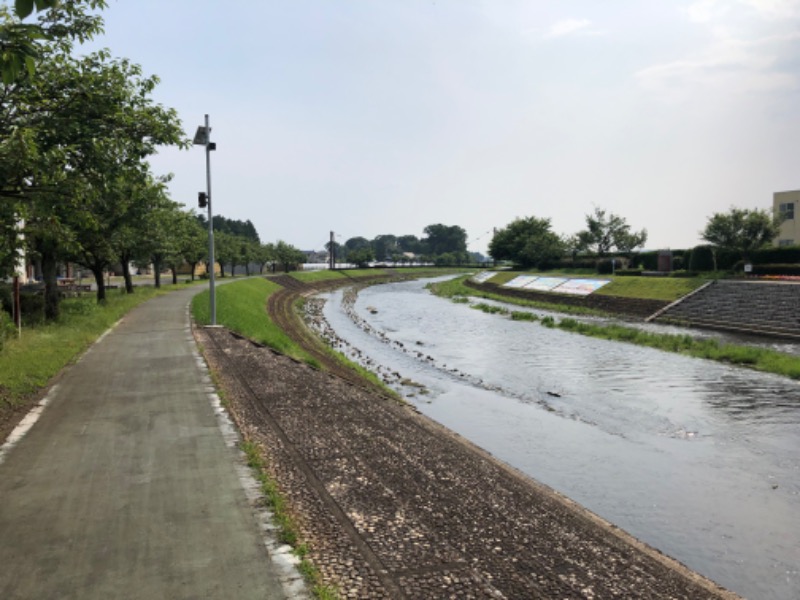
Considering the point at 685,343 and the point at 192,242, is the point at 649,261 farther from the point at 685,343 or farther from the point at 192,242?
the point at 192,242

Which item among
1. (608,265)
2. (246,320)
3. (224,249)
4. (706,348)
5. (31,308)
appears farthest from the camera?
(224,249)

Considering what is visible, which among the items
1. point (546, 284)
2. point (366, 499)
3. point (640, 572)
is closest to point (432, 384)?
point (366, 499)

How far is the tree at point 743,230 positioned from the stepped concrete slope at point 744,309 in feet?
18.6

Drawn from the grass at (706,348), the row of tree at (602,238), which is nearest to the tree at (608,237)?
the row of tree at (602,238)

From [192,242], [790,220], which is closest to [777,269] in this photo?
[790,220]

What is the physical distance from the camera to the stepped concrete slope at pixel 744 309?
94.4ft

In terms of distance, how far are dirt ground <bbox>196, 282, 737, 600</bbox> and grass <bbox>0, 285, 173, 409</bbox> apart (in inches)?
177

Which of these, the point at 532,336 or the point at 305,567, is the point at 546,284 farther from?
the point at 305,567

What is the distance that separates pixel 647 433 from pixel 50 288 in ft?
72.3

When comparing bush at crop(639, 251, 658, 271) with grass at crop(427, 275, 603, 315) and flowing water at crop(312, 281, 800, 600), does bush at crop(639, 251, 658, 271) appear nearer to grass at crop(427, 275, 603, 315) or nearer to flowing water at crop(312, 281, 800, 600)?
grass at crop(427, 275, 603, 315)

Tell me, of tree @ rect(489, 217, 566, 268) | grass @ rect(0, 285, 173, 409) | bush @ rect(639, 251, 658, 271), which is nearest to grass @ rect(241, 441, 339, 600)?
grass @ rect(0, 285, 173, 409)

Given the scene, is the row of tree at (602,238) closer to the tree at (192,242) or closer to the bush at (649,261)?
the bush at (649,261)

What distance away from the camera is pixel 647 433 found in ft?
45.8

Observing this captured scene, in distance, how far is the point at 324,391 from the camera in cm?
1420
